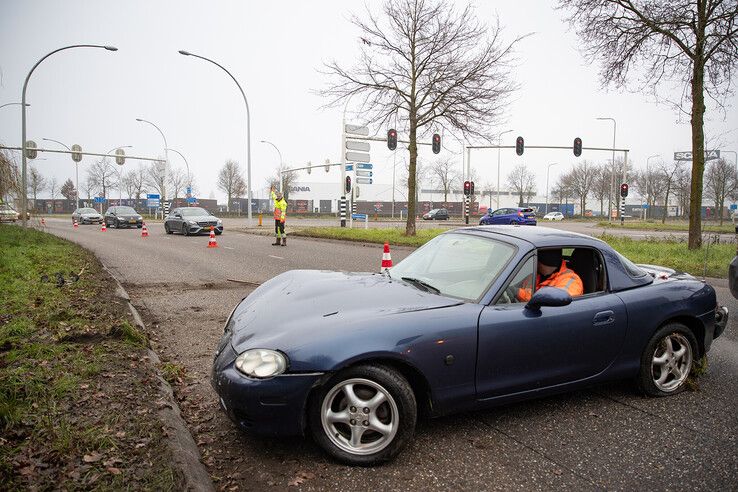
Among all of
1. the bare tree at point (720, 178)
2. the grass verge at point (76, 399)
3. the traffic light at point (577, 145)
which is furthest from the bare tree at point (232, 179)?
the grass verge at point (76, 399)

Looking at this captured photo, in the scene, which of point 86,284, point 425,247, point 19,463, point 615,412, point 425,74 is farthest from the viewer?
point 425,74

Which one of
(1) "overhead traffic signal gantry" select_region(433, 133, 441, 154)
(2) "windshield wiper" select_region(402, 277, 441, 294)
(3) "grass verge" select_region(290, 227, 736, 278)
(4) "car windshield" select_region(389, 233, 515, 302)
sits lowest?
(3) "grass verge" select_region(290, 227, 736, 278)

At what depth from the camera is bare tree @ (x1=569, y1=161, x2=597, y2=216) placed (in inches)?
3034

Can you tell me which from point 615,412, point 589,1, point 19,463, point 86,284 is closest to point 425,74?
point 589,1

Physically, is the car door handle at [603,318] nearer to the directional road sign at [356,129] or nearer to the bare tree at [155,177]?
the directional road sign at [356,129]

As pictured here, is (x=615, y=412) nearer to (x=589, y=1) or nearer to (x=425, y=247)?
(x=425, y=247)

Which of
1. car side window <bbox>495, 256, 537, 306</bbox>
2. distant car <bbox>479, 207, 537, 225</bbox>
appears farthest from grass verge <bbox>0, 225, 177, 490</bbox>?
distant car <bbox>479, 207, 537, 225</bbox>

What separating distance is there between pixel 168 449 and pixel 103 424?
0.54 metres

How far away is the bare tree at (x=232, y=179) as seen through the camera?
75375 millimetres

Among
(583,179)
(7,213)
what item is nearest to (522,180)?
(583,179)

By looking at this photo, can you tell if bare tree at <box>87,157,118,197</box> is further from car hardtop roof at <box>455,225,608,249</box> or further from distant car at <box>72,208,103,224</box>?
car hardtop roof at <box>455,225,608,249</box>

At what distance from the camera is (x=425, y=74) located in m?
19.3

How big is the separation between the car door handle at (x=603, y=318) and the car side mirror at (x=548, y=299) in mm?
452

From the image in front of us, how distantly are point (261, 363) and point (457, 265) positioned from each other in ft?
5.93
